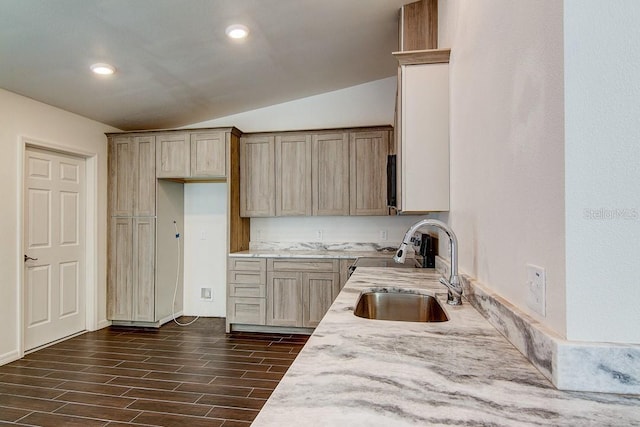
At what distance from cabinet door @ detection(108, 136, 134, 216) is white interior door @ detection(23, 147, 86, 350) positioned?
29cm

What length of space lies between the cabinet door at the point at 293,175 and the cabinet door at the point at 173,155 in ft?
3.42

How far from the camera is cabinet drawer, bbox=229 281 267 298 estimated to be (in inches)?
158

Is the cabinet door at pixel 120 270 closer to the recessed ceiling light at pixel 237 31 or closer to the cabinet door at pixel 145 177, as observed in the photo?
the cabinet door at pixel 145 177

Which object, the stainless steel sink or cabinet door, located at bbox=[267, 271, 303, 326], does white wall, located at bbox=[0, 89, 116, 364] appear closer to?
cabinet door, located at bbox=[267, 271, 303, 326]

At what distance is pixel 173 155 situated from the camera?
13.7 ft

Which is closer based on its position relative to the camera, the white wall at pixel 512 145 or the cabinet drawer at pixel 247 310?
the white wall at pixel 512 145

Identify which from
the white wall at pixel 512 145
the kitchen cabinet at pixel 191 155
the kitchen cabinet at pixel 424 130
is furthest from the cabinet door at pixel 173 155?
the white wall at pixel 512 145

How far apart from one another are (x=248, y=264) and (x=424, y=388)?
3.46m

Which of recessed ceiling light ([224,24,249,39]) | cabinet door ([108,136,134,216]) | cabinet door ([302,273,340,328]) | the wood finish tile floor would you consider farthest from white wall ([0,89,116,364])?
cabinet door ([302,273,340,328])

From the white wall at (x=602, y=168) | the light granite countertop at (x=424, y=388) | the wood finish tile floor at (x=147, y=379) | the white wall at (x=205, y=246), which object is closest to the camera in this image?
the light granite countertop at (x=424, y=388)

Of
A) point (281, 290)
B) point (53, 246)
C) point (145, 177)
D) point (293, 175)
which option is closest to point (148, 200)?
point (145, 177)

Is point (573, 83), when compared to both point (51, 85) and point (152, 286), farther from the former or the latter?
point (152, 286)

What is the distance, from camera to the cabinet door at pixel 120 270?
4211 mm

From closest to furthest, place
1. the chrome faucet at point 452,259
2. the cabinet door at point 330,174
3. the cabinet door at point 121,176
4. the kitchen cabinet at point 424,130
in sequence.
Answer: the chrome faucet at point 452,259, the kitchen cabinet at point 424,130, the cabinet door at point 330,174, the cabinet door at point 121,176
